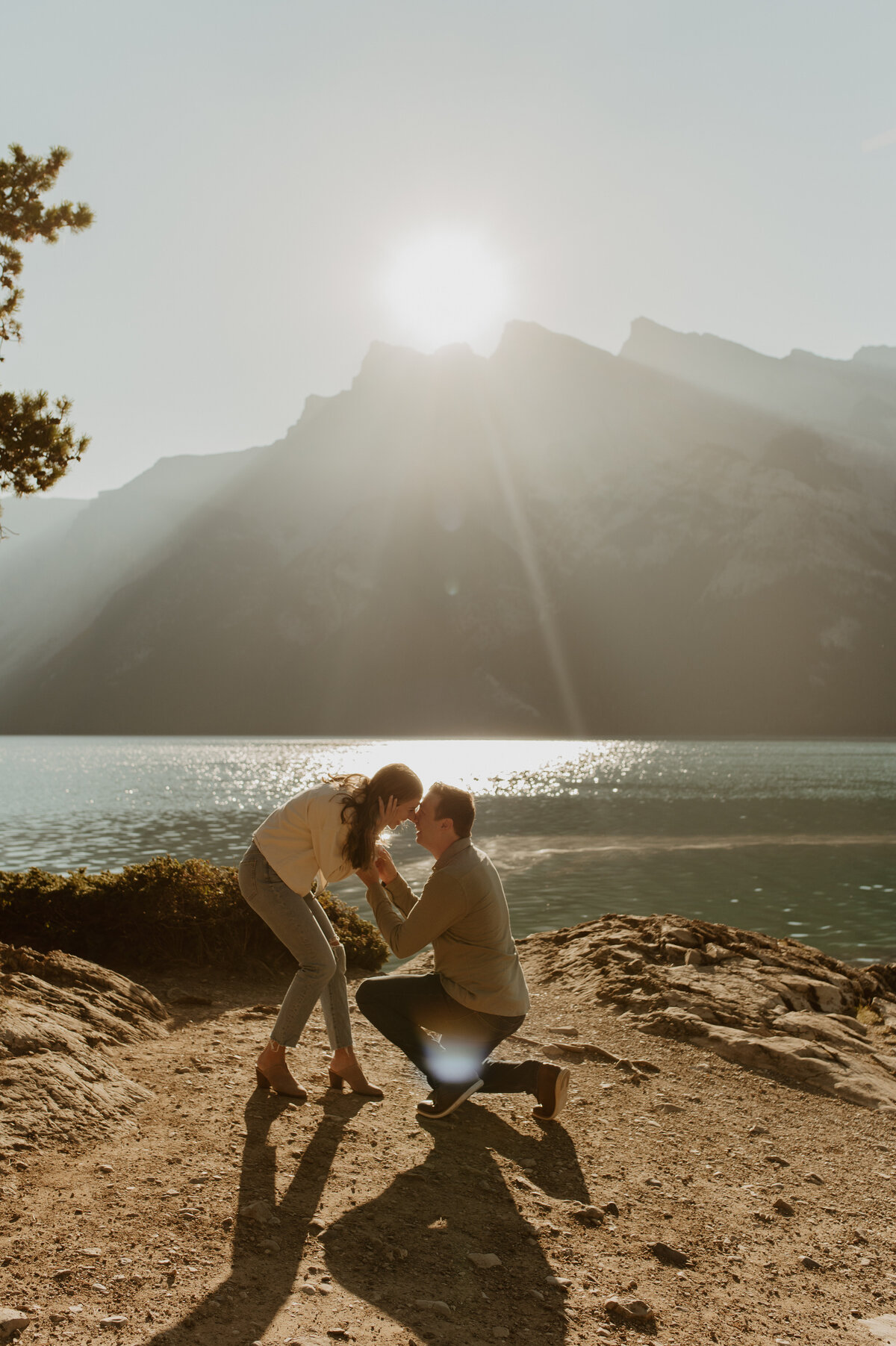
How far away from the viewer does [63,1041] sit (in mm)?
6027

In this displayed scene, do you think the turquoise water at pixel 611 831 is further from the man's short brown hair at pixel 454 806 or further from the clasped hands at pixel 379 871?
the man's short brown hair at pixel 454 806

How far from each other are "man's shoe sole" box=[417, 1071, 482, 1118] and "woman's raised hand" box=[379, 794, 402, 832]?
204 cm

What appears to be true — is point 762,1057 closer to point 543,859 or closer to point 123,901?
point 123,901

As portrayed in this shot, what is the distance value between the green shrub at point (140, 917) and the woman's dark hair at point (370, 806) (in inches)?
236

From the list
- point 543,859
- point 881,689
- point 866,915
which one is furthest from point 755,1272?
point 881,689

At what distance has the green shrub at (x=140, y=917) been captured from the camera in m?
10.4

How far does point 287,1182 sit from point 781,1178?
3460mm

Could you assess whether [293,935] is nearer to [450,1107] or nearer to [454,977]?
[454,977]

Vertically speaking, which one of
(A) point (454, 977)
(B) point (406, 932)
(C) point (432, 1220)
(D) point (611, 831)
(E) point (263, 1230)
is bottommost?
(D) point (611, 831)

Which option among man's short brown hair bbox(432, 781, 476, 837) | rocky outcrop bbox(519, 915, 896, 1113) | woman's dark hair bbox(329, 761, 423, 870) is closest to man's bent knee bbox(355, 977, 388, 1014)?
woman's dark hair bbox(329, 761, 423, 870)

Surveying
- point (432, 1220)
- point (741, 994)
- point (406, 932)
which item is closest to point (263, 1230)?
point (432, 1220)

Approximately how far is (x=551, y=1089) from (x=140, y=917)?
6.46 m

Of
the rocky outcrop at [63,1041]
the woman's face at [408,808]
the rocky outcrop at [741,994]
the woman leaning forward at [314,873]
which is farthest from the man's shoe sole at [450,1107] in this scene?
the rocky outcrop at [741,994]

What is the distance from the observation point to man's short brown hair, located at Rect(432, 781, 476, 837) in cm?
555
